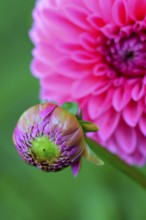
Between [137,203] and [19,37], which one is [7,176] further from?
[19,37]

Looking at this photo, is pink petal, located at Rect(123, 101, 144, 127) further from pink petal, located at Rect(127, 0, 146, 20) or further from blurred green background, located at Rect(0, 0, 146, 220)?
blurred green background, located at Rect(0, 0, 146, 220)

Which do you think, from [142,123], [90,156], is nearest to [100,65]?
[142,123]

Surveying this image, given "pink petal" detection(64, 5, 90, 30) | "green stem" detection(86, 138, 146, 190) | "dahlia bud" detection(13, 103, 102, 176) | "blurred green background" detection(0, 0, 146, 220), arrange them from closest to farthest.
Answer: "dahlia bud" detection(13, 103, 102, 176), "green stem" detection(86, 138, 146, 190), "pink petal" detection(64, 5, 90, 30), "blurred green background" detection(0, 0, 146, 220)

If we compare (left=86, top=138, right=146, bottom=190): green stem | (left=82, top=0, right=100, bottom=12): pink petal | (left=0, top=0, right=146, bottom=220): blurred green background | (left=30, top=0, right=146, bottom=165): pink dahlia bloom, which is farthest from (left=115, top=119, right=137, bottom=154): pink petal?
(left=0, top=0, right=146, bottom=220): blurred green background

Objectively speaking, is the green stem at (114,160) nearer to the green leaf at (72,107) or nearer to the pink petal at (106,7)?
the green leaf at (72,107)

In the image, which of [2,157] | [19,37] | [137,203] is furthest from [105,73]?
[19,37]

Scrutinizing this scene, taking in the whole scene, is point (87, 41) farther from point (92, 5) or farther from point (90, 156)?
point (90, 156)
